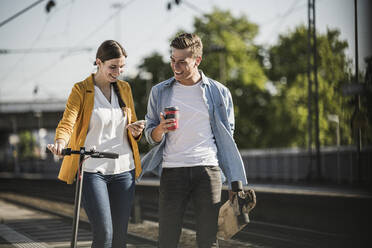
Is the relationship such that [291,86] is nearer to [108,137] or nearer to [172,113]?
[108,137]

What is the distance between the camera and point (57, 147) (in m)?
3.53

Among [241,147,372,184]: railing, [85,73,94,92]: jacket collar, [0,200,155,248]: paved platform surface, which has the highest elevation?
[85,73,94,92]: jacket collar

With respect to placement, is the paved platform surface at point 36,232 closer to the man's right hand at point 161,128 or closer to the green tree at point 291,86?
the man's right hand at point 161,128

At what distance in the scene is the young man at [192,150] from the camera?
11.7ft

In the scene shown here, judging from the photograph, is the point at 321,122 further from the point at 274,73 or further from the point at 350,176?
the point at 274,73

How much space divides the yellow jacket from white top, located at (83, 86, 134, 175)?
0.04 metres

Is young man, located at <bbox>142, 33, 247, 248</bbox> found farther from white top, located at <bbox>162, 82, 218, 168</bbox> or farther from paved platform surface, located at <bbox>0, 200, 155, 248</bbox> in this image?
paved platform surface, located at <bbox>0, 200, 155, 248</bbox>

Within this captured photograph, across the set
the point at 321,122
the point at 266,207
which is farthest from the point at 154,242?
the point at 321,122

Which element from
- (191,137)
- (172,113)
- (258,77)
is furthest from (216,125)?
(258,77)

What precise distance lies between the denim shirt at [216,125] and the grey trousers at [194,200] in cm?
10

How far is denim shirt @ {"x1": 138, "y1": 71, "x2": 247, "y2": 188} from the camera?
366 centimetres

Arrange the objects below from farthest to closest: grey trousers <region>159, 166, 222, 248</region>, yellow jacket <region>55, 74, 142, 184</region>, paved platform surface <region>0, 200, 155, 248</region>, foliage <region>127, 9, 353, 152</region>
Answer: foliage <region>127, 9, 353, 152</region> < paved platform surface <region>0, 200, 155, 248</region> < yellow jacket <region>55, 74, 142, 184</region> < grey trousers <region>159, 166, 222, 248</region>

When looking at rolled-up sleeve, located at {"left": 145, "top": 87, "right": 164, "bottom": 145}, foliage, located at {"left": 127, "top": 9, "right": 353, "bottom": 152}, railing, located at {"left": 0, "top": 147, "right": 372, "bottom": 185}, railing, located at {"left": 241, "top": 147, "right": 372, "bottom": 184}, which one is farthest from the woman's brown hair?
foliage, located at {"left": 127, "top": 9, "right": 353, "bottom": 152}

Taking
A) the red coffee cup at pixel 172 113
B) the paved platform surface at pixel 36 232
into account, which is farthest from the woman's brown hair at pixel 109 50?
the paved platform surface at pixel 36 232
